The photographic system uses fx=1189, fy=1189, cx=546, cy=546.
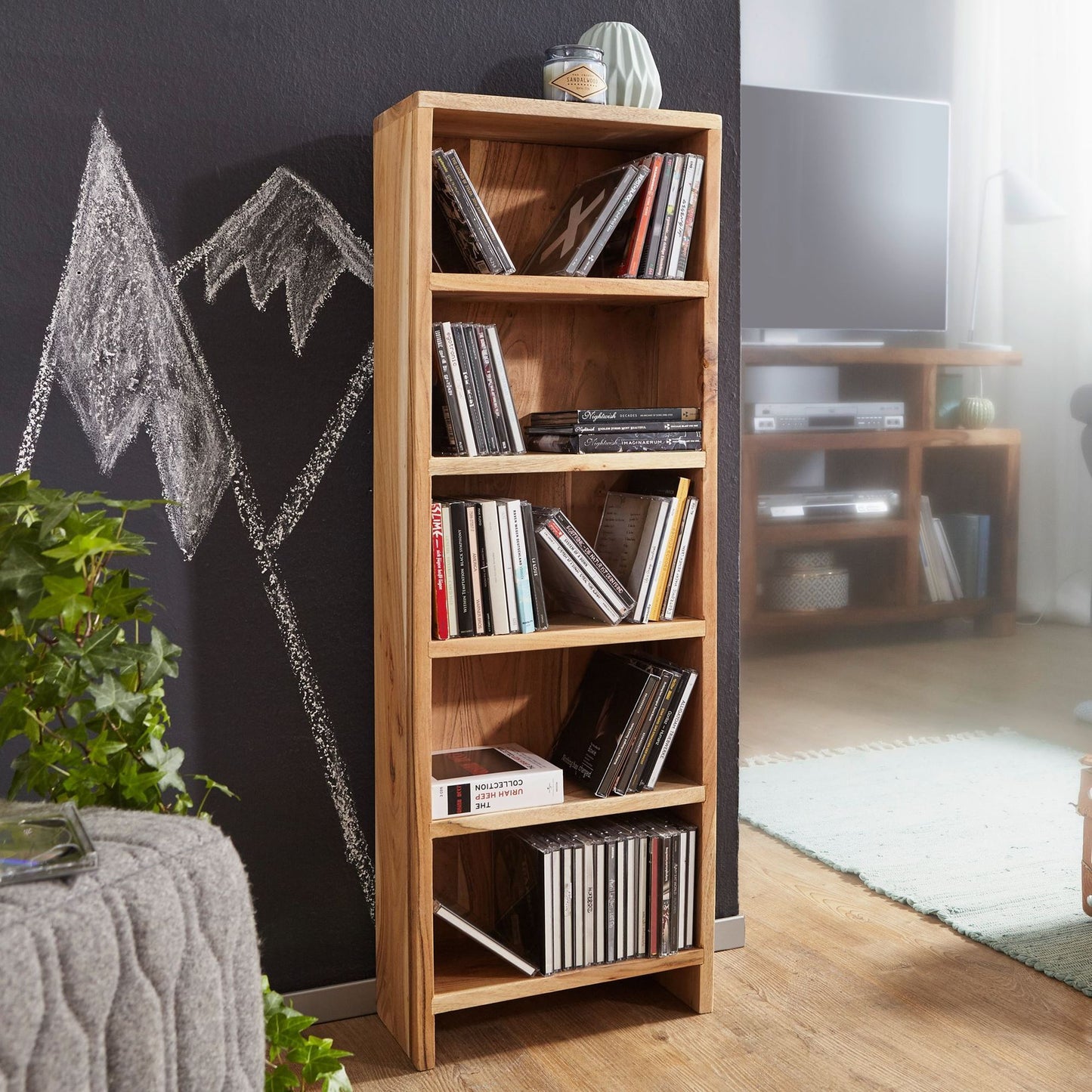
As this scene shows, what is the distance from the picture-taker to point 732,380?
2.28m

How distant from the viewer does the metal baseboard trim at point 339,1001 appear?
2.05 meters

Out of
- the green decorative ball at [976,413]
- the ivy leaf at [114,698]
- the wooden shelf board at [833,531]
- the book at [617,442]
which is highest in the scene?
the green decorative ball at [976,413]

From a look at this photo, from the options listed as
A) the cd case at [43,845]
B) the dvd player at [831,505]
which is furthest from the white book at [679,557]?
the cd case at [43,845]

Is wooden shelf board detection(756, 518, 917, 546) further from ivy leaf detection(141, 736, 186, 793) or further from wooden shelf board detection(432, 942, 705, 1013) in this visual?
ivy leaf detection(141, 736, 186, 793)

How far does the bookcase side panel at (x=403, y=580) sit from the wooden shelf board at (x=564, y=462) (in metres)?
0.05

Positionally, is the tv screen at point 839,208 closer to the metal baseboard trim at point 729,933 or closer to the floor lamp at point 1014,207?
the floor lamp at point 1014,207

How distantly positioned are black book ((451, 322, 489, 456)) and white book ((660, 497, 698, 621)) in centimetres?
38

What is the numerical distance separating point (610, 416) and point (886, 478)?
3.49 ft

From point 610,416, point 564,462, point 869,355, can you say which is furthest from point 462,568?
point 869,355

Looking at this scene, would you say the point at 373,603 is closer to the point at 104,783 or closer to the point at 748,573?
the point at 104,783

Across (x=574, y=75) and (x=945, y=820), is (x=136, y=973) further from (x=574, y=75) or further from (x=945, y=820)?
(x=945, y=820)

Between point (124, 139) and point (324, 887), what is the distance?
4.16 ft

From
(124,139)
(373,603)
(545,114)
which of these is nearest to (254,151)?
(124,139)

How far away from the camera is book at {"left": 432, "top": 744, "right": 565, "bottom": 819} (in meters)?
1.92
